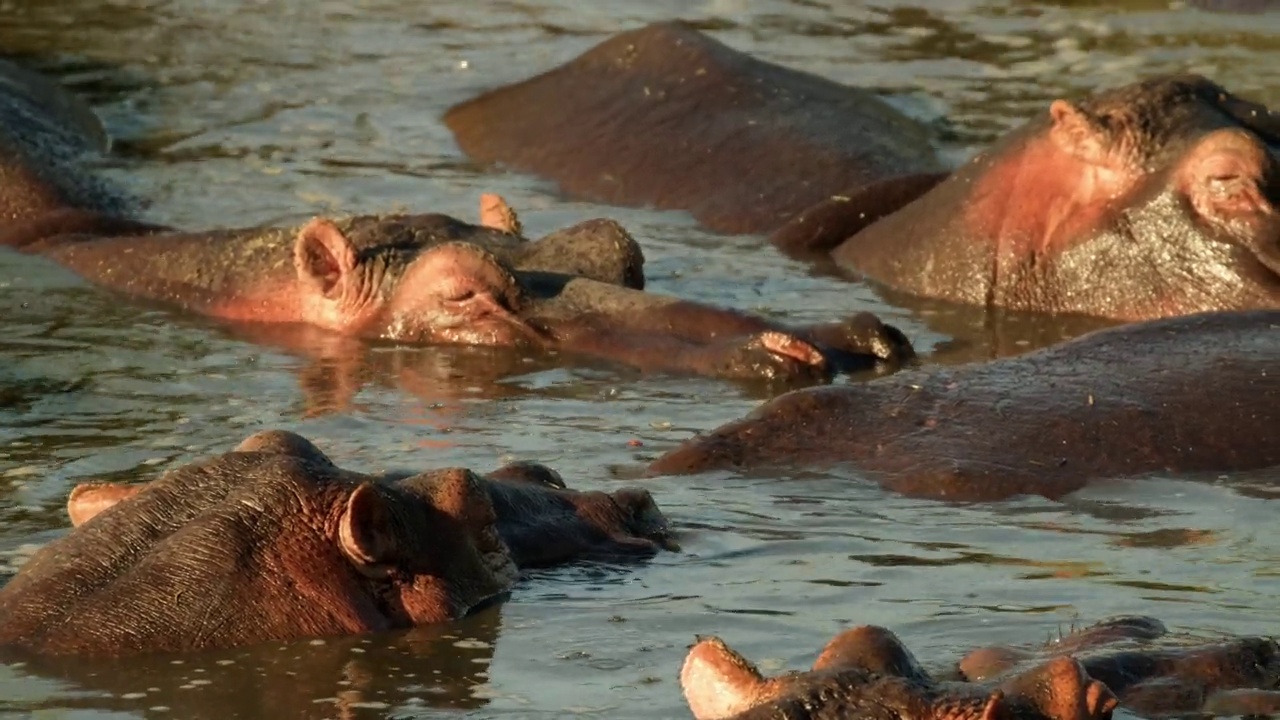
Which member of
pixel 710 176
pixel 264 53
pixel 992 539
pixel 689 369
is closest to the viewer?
pixel 992 539

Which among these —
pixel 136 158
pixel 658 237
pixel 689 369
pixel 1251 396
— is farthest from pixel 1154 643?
pixel 136 158

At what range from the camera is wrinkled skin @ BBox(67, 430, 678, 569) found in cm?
540

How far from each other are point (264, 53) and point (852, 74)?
127 inches

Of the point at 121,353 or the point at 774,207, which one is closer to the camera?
the point at 121,353

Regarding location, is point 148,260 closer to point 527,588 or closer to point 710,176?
point 710,176

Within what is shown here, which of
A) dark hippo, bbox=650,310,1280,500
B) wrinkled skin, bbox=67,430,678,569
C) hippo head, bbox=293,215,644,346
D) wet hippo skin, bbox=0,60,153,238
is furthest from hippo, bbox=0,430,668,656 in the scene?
wet hippo skin, bbox=0,60,153,238

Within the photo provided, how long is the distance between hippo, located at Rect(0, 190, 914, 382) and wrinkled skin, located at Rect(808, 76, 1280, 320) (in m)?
1.03

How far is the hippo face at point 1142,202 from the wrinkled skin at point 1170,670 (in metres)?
4.03

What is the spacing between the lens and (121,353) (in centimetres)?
884

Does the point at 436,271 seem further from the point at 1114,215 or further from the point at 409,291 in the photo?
the point at 1114,215

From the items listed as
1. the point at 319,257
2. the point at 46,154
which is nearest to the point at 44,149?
the point at 46,154

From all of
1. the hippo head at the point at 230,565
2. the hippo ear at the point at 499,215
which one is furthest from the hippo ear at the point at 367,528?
the hippo ear at the point at 499,215

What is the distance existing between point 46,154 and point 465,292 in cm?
307

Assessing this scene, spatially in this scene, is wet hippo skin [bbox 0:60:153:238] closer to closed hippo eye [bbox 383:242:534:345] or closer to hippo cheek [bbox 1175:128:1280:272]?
closed hippo eye [bbox 383:242:534:345]
